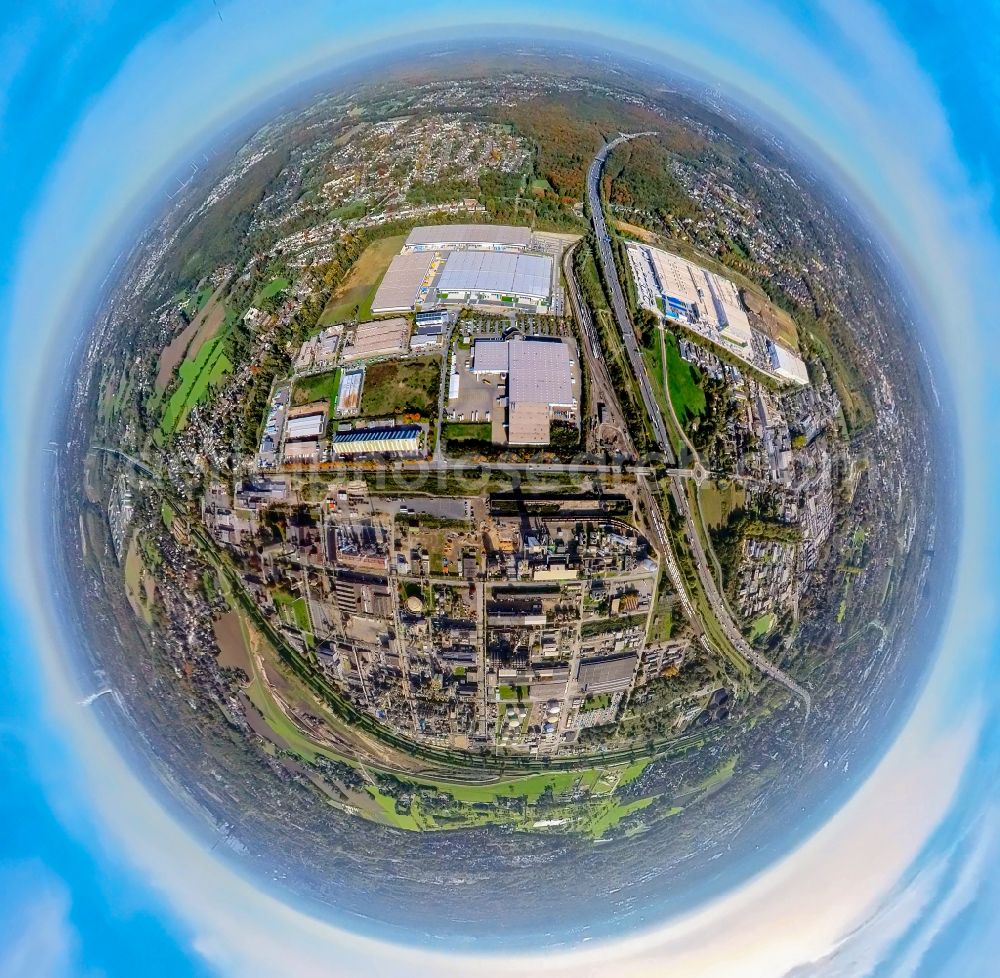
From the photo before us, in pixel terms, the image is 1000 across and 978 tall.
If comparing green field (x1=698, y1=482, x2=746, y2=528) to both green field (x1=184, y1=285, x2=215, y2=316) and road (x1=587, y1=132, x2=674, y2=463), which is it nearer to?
road (x1=587, y1=132, x2=674, y2=463)

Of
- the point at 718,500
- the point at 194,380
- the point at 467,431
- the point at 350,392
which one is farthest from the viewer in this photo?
the point at 194,380

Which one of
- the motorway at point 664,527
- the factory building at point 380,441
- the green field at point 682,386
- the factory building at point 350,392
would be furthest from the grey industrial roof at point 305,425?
the green field at point 682,386

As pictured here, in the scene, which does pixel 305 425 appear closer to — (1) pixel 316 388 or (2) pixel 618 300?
(1) pixel 316 388

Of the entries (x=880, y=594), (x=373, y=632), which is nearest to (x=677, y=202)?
(x=880, y=594)

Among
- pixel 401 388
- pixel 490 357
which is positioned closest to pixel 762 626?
pixel 490 357

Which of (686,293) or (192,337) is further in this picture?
(192,337)

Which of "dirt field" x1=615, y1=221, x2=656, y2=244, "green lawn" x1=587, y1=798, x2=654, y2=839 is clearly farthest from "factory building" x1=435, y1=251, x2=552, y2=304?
"green lawn" x1=587, y1=798, x2=654, y2=839
